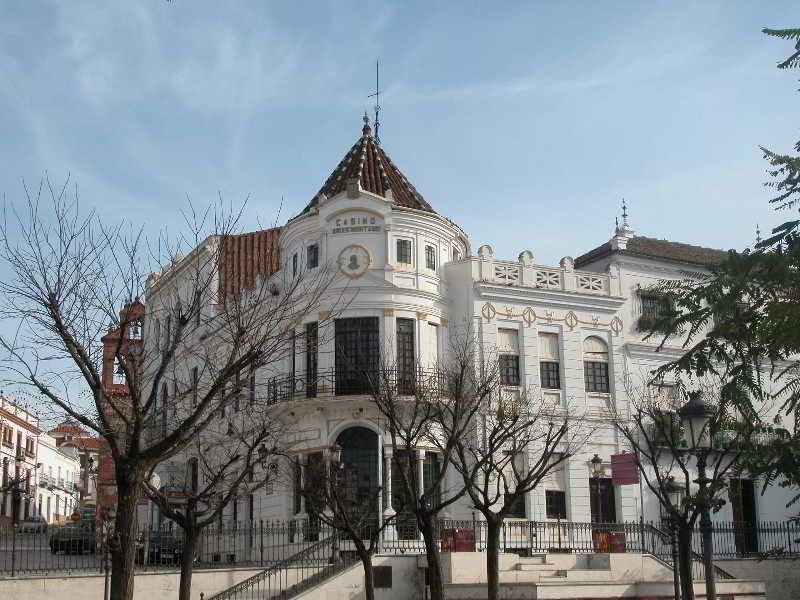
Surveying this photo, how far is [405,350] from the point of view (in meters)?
33.2

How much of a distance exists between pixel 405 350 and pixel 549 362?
17.6 feet

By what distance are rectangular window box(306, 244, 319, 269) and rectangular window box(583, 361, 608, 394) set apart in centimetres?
988

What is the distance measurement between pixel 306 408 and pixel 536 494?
25.8ft

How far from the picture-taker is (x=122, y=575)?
42.2 feet

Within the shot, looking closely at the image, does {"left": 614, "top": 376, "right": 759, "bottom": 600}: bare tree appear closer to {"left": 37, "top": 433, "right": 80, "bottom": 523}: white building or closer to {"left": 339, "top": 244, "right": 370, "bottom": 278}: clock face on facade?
{"left": 339, "top": 244, "right": 370, "bottom": 278}: clock face on facade

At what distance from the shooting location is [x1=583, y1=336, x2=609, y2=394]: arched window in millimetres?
35781

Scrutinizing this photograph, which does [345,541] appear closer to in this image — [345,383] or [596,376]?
[345,383]

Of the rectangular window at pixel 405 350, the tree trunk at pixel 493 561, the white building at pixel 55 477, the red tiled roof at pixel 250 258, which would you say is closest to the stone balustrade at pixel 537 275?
the rectangular window at pixel 405 350

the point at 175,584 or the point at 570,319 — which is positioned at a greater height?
the point at 570,319

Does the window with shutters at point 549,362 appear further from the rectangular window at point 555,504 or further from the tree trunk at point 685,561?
the tree trunk at point 685,561

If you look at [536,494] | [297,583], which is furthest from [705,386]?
[297,583]

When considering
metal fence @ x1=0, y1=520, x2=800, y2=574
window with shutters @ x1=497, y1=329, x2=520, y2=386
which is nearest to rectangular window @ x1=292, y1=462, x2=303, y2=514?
metal fence @ x1=0, y1=520, x2=800, y2=574

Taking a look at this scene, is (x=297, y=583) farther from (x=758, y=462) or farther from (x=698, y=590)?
(x=758, y=462)

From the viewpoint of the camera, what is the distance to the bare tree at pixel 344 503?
72.6ft
